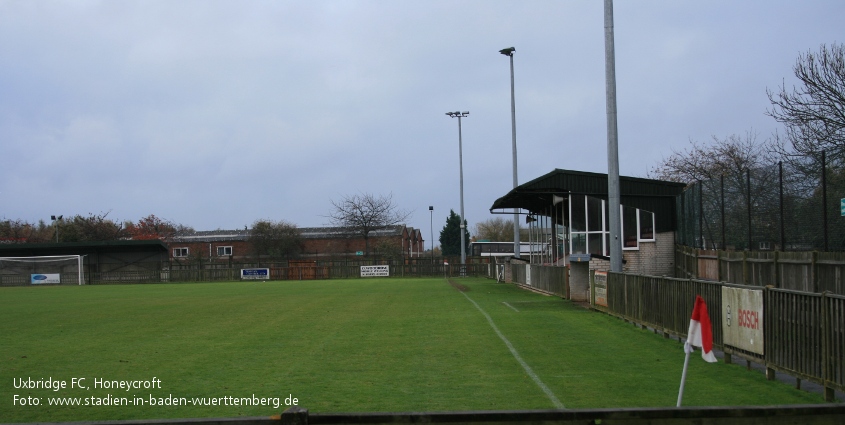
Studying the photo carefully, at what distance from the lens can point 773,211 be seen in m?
18.5

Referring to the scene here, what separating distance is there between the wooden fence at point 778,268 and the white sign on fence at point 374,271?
139ft

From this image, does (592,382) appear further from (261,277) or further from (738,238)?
(261,277)

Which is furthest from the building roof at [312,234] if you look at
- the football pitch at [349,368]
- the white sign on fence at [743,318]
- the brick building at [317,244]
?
the white sign on fence at [743,318]

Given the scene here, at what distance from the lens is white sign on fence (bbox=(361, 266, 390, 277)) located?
6575cm

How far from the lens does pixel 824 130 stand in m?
23.6

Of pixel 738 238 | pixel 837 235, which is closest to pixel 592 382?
pixel 837 235

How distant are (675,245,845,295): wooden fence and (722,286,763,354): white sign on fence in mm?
2188

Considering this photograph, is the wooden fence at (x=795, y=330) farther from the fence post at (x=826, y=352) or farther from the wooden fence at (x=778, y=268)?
the wooden fence at (x=778, y=268)

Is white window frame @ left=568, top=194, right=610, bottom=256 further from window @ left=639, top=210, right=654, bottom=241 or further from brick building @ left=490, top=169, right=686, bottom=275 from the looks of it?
window @ left=639, top=210, right=654, bottom=241

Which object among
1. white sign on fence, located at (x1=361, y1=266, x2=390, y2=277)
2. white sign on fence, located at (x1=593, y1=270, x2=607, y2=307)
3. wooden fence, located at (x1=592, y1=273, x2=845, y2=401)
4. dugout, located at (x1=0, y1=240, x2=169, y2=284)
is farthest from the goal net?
wooden fence, located at (x1=592, y1=273, x2=845, y2=401)

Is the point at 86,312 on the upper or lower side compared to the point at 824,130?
lower

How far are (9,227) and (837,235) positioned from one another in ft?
357

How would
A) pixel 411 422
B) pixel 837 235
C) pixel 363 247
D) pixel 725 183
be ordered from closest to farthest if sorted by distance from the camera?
1. pixel 411 422
2. pixel 837 235
3. pixel 725 183
4. pixel 363 247

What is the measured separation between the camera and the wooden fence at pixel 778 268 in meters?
14.8
